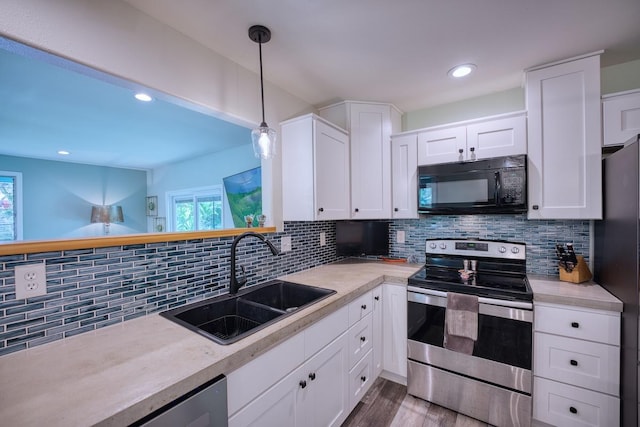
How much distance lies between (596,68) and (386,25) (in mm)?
1414

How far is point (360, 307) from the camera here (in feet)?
5.84

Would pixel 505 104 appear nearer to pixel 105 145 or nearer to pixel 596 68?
pixel 596 68

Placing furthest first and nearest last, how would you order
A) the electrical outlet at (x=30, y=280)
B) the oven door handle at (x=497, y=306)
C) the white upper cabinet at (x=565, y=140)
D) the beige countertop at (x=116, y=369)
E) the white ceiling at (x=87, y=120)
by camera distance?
the white ceiling at (x=87, y=120) → the white upper cabinet at (x=565, y=140) → the oven door handle at (x=497, y=306) → the electrical outlet at (x=30, y=280) → the beige countertop at (x=116, y=369)

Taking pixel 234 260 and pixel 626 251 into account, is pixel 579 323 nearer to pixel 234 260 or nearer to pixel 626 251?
pixel 626 251

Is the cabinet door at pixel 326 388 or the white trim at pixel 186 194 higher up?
the white trim at pixel 186 194

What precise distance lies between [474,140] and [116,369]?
242 cm

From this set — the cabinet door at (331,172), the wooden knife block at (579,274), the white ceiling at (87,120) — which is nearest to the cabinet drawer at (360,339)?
the cabinet door at (331,172)

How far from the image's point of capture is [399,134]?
232 centimetres

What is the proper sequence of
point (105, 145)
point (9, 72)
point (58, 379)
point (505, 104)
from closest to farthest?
point (58, 379)
point (9, 72)
point (505, 104)
point (105, 145)

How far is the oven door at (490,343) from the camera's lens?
1.57 metres

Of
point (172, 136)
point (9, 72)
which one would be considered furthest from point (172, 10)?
point (172, 136)

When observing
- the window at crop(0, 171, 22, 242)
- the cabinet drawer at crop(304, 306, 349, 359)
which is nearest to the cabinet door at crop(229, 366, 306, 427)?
the cabinet drawer at crop(304, 306, 349, 359)

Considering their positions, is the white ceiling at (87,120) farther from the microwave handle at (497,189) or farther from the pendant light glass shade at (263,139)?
the microwave handle at (497,189)

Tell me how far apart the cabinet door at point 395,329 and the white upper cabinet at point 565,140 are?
1094mm
